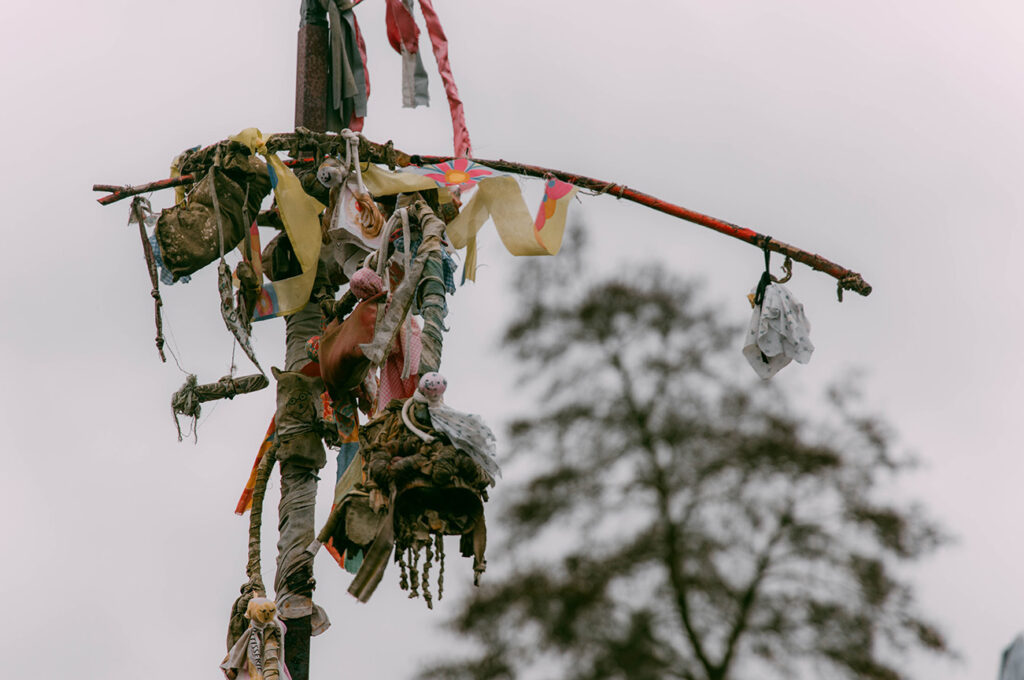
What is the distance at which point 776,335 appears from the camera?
50.4 ft

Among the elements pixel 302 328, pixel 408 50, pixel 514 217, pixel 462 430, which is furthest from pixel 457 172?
pixel 462 430

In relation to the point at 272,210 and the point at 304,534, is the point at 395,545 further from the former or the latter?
the point at 272,210

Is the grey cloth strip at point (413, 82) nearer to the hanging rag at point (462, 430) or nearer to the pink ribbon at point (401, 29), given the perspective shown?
the pink ribbon at point (401, 29)

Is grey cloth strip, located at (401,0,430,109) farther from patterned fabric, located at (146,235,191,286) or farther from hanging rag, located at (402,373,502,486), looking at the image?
hanging rag, located at (402,373,502,486)

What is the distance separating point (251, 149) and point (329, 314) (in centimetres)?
161

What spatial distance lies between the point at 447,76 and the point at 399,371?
424 centimetres

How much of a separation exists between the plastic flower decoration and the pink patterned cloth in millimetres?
2089

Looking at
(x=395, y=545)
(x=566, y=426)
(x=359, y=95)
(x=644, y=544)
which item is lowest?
(x=395, y=545)

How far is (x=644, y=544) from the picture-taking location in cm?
1570

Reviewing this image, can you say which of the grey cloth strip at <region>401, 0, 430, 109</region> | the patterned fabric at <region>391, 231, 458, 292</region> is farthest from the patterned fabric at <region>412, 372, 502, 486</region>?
the grey cloth strip at <region>401, 0, 430, 109</region>

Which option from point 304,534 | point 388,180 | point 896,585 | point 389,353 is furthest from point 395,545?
point 896,585

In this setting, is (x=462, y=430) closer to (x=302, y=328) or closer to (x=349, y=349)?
(x=349, y=349)

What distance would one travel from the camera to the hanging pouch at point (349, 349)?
14.4m

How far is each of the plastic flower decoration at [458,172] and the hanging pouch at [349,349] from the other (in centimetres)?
182
